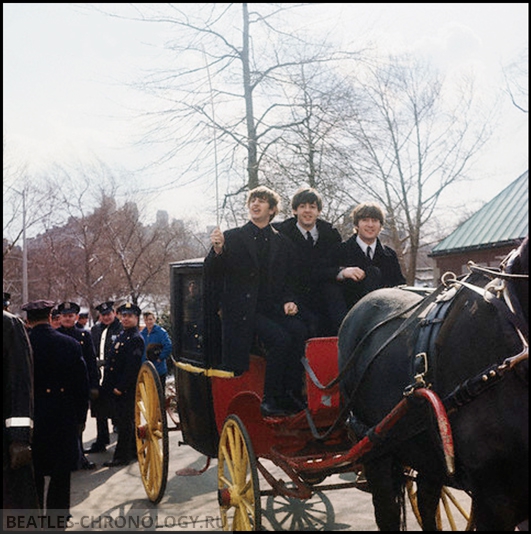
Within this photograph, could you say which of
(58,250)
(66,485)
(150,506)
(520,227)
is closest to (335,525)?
→ (150,506)

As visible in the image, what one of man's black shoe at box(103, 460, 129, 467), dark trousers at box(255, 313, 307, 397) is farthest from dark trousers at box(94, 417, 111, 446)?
dark trousers at box(255, 313, 307, 397)

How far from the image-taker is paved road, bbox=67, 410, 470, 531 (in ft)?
17.1

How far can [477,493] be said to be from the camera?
2.84 meters

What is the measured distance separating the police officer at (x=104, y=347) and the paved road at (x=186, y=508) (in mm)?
1072

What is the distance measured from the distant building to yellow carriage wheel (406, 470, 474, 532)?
50.4 feet

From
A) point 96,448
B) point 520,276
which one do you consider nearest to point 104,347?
point 96,448

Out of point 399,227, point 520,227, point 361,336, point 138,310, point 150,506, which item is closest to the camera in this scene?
point 361,336

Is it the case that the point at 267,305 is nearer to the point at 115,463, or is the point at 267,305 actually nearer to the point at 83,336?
the point at 115,463

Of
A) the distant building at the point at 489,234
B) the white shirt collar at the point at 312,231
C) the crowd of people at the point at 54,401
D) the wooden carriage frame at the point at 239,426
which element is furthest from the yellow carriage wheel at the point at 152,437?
the distant building at the point at 489,234

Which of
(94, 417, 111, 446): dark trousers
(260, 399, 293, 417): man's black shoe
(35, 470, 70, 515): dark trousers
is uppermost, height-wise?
(260, 399, 293, 417): man's black shoe

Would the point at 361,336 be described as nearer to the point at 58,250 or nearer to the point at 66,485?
the point at 66,485

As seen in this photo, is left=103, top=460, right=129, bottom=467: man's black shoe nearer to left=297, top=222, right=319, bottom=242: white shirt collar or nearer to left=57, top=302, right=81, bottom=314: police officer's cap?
left=57, top=302, right=81, bottom=314: police officer's cap

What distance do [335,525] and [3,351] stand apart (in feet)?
9.56

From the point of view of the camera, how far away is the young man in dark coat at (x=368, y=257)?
479cm
